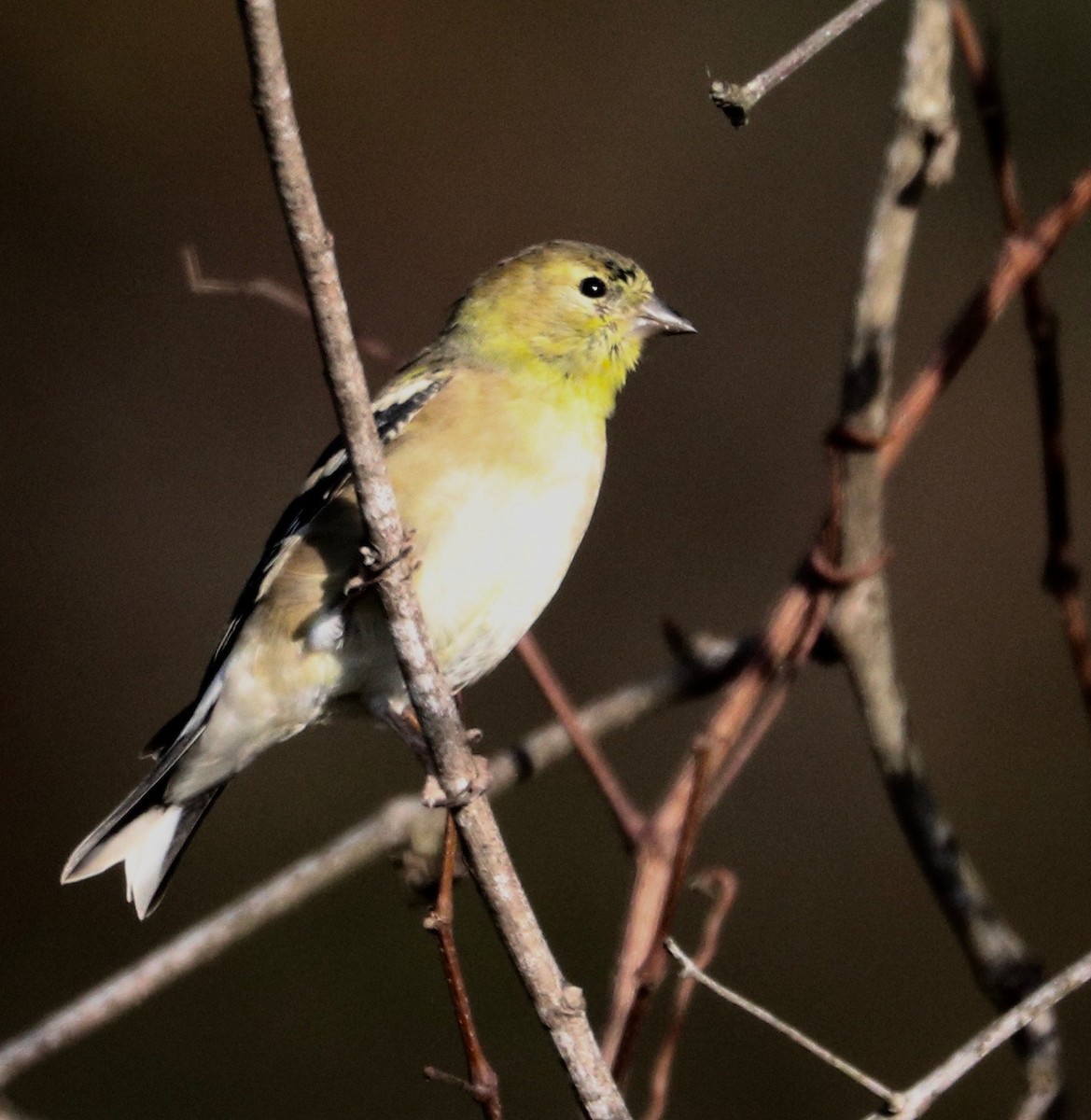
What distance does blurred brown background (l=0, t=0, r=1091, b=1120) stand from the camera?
479 cm

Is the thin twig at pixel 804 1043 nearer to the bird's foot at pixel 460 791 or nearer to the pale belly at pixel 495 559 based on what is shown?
the bird's foot at pixel 460 791

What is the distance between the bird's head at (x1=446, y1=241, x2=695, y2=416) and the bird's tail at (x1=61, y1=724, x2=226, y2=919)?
0.90 metres

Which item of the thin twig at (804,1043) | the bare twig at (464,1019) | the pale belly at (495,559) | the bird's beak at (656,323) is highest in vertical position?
the bird's beak at (656,323)

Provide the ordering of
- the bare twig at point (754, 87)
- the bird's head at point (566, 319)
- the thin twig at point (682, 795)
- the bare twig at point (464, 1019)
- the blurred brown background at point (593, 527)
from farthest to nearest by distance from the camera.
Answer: the blurred brown background at point (593, 527) → the bird's head at point (566, 319) → the thin twig at point (682, 795) → the bare twig at point (464, 1019) → the bare twig at point (754, 87)

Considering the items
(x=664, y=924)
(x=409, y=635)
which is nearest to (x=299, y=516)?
(x=409, y=635)

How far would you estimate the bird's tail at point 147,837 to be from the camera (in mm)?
2881

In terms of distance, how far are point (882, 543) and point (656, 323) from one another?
71 cm

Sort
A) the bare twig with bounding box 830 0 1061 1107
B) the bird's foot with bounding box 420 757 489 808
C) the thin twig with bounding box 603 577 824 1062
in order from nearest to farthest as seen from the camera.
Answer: the bird's foot with bounding box 420 757 489 808
the thin twig with bounding box 603 577 824 1062
the bare twig with bounding box 830 0 1061 1107

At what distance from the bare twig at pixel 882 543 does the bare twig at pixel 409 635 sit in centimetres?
79

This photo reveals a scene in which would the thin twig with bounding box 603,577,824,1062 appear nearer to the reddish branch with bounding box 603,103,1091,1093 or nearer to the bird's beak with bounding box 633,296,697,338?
the reddish branch with bounding box 603,103,1091,1093

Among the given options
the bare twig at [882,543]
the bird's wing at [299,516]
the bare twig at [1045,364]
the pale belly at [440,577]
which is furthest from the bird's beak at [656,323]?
the bare twig at [1045,364]

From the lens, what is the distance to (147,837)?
297cm

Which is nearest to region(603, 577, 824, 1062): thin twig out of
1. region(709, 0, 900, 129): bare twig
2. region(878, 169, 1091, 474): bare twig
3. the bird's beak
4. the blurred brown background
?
region(878, 169, 1091, 474): bare twig

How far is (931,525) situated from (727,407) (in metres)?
0.71
